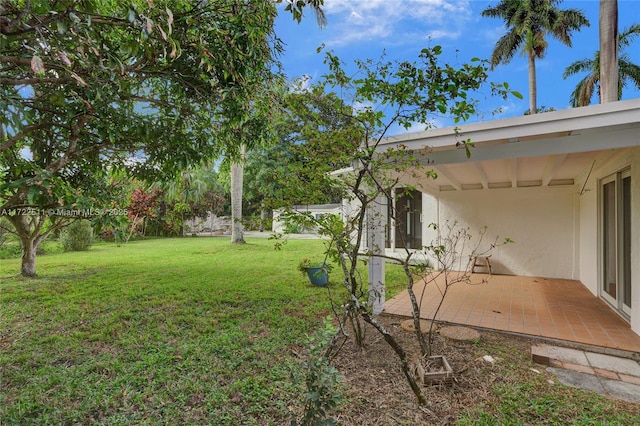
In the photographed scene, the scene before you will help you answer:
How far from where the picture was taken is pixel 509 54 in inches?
738

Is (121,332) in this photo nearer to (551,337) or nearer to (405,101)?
(405,101)

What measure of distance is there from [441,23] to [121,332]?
9.86m

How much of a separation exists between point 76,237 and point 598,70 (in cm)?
2958

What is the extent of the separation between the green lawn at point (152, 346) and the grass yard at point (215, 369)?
0.02 metres

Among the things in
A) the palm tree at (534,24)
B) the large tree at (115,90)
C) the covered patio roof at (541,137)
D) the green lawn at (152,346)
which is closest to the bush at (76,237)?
the green lawn at (152,346)

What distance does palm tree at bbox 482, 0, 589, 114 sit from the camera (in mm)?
16750

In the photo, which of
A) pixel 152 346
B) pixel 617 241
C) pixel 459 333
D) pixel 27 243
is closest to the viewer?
pixel 152 346

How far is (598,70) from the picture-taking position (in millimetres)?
19516

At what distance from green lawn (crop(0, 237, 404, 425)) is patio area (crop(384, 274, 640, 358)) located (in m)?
2.26

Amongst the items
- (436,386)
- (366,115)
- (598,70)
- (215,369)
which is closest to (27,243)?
(215,369)

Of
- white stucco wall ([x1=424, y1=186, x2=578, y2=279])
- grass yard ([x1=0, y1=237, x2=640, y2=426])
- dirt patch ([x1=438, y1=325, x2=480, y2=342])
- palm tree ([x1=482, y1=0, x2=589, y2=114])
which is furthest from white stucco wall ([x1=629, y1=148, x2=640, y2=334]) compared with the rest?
palm tree ([x1=482, y1=0, x2=589, y2=114])

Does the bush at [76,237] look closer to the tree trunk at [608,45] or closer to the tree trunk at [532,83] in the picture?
the tree trunk at [608,45]

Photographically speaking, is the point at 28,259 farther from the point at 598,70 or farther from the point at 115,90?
the point at 598,70

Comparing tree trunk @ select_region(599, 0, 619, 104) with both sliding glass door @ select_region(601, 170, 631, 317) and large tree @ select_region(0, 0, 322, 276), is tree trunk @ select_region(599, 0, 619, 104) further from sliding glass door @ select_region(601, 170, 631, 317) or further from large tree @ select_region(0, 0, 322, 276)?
large tree @ select_region(0, 0, 322, 276)
